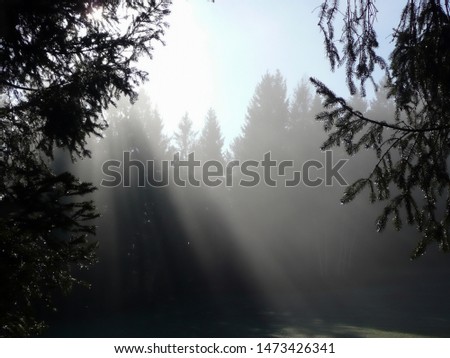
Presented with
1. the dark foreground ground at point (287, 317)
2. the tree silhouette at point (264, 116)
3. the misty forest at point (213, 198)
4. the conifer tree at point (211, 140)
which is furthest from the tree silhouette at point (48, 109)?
the conifer tree at point (211, 140)

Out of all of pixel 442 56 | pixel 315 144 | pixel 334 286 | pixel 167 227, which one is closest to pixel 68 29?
pixel 442 56

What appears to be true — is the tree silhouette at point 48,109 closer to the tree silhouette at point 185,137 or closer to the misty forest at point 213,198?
the misty forest at point 213,198

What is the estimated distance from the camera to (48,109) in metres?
4.95

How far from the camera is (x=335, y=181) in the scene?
32812 millimetres

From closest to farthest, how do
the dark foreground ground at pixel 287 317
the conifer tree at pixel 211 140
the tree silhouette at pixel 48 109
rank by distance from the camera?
the tree silhouette at pixel 48 109
the dark foreground ground at pixel 287 317
the conifer tree at pixel 211 140

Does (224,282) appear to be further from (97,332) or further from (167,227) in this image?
(97,332)

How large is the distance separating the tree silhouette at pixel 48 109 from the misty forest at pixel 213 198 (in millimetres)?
21

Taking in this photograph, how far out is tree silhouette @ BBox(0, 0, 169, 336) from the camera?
384cm

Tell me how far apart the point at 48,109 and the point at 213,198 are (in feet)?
66.7

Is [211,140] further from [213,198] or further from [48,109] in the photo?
[48,109]

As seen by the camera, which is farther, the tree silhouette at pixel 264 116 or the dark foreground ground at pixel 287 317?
the tree silhouette at pixel 264 116

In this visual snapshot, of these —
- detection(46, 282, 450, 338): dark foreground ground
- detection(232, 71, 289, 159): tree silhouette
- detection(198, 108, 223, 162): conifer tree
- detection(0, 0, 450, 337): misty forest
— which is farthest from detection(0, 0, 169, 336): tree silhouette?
detection(198, 108, 223, 162): conifer tree

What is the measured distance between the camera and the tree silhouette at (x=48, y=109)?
384cm

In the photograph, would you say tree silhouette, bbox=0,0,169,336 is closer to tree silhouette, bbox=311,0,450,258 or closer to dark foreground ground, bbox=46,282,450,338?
tree silhouette, bbox=311,0,450,258
